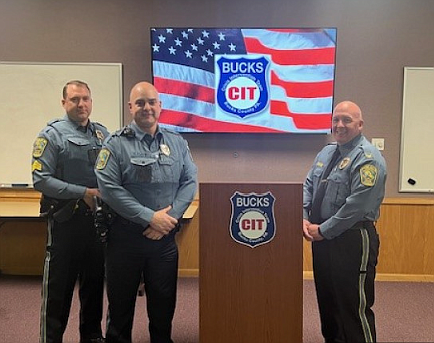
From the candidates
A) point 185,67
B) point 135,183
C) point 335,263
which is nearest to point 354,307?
point 335,263

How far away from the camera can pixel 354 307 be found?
2.38 meters

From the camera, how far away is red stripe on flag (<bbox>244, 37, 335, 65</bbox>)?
158 inches

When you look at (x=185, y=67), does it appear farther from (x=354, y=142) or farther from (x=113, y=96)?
(x=354, y=142)

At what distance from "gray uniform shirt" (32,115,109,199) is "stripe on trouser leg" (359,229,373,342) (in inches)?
63.0

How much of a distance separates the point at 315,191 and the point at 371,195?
385mm

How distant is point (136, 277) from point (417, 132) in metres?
3.13

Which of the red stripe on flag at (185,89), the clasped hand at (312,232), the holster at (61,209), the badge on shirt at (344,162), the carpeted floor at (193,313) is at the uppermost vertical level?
the red stripe on flag at (185,89)

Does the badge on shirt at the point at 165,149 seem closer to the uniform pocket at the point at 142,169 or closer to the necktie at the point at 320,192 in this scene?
the uniform pocket at the point at 142,169

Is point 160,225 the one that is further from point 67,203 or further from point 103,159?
point 67,203

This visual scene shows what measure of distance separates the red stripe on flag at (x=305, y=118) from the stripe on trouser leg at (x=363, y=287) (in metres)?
1.90

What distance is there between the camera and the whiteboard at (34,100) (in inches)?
165

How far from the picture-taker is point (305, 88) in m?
4.07

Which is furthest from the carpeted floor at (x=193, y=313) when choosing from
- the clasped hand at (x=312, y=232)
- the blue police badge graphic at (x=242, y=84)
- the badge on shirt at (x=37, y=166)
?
the blue police badge graphic at (x=242, y=84)

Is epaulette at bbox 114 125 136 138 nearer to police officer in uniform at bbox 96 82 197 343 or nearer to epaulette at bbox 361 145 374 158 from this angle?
police officer in uniform at bbox 96 82 197 343
